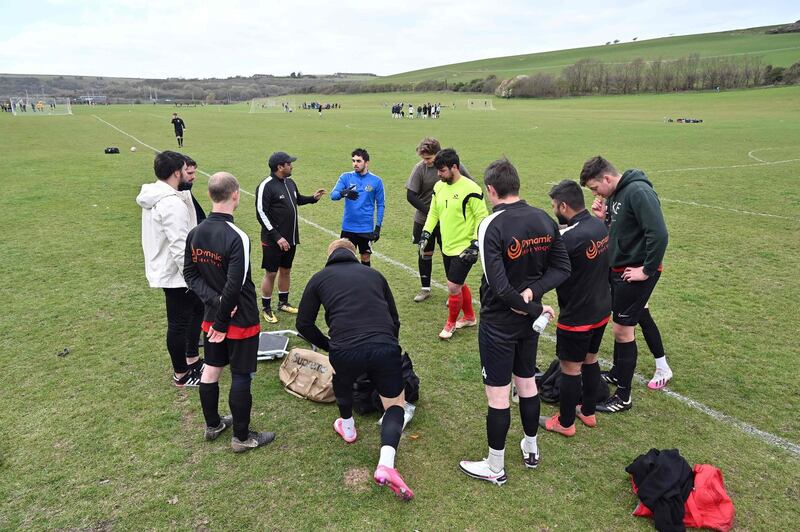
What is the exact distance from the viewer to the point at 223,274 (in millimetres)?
4277

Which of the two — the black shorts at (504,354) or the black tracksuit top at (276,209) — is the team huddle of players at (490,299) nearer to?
the black shorts at (504,354)

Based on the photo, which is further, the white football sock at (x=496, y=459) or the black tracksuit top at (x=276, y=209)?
the black tracksuit top at (x=276, y=209)

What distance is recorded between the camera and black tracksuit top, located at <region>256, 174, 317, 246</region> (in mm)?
6824

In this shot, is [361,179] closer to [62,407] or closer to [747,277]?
[62,407]

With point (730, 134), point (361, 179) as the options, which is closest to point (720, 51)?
point (730, 134)

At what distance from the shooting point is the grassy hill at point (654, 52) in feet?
344

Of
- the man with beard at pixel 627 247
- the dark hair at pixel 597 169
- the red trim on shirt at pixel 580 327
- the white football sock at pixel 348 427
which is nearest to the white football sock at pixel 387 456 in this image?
the white football sock at pixel 348 427

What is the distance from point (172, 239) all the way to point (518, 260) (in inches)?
137

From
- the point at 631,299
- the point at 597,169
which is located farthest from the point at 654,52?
the point at 631,299

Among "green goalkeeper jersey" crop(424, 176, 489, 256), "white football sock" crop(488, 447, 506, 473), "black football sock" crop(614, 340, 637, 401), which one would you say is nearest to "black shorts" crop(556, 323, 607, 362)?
"black football sock" crop(614, 340, 637, 401)

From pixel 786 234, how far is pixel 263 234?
37.7 feet

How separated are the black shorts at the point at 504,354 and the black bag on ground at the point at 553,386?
55.4 inches

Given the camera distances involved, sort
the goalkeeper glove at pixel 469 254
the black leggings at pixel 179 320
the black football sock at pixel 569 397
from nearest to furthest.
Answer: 1. the black football sock at pixel 569 397
2. the black leggings at pixel 179 320
3. the goalkeeper glove at pixel 469 254

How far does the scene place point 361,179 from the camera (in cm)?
749
